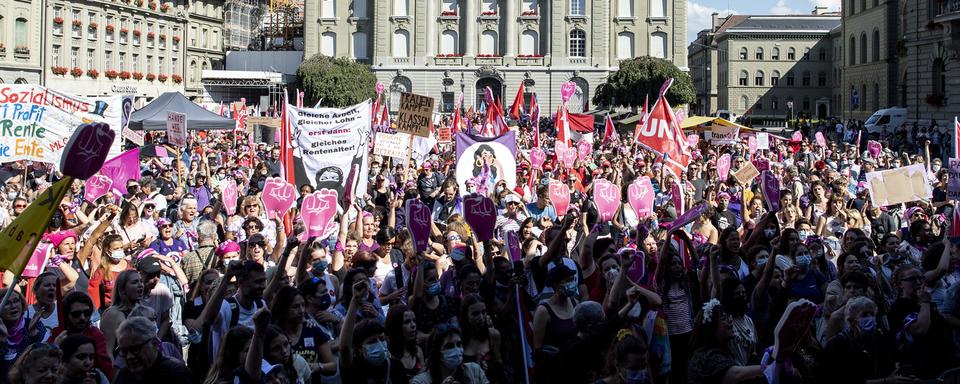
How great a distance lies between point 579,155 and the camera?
76.6ft

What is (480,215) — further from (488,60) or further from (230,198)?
(488,60)

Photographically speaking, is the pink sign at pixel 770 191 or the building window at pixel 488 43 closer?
the pink sign at pixel 770 191

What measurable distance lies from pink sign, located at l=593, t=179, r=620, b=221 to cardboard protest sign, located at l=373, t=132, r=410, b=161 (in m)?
A: 6.82

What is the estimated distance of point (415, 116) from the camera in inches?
668

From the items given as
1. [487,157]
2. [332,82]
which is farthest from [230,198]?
[332,82]

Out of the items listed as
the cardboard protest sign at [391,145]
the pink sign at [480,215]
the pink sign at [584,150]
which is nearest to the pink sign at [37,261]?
the pink sign at [480,215]

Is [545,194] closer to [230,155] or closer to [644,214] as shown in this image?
[644,214]

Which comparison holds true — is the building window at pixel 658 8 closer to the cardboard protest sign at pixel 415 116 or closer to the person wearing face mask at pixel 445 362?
the cardboard protest sign at pixel 415 116

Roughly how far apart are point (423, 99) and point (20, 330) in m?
11.0

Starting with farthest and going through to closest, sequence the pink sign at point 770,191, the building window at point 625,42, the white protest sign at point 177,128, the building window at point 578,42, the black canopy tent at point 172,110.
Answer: the building window at point 578,42
the building window at point 625,42
the black canopy tent at point 172,110
the white protest sign at point 177,128
the pink sign at point 770,191

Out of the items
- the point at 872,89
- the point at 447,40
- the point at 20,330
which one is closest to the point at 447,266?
the point at 20,330

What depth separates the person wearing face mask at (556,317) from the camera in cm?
659

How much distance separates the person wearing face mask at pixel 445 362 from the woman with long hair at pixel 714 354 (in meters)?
1.01

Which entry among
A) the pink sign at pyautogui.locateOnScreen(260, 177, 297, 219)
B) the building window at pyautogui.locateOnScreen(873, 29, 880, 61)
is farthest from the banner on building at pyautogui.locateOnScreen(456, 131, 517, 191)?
the building window at pyautogui.locateOnScreen(873, 29, 880, 61)
